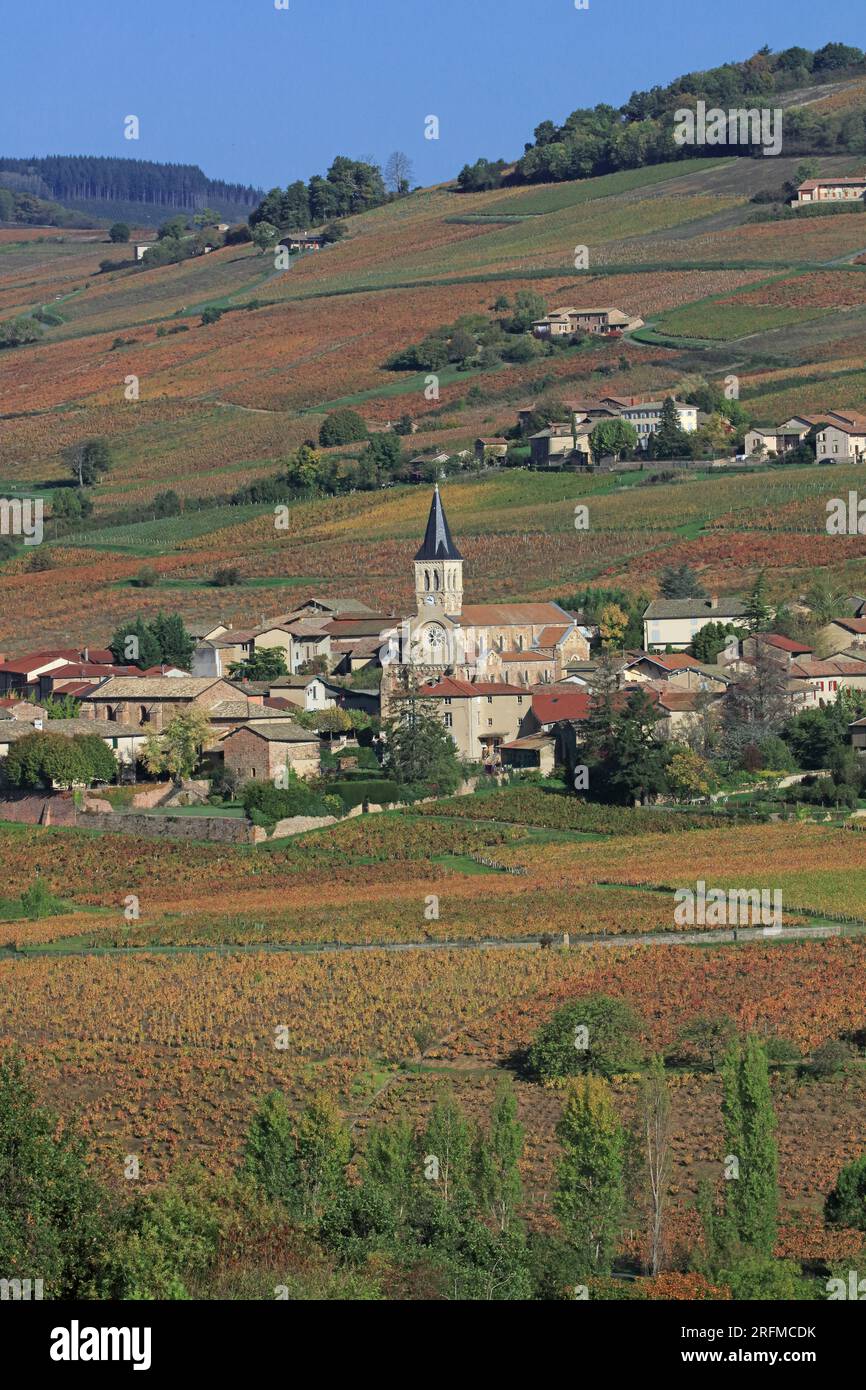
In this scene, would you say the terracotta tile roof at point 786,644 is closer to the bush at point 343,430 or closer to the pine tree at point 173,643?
the pine tree at point 173,643

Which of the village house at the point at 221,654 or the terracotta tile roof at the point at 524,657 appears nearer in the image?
the terracotta tile roof at the point at 524,657

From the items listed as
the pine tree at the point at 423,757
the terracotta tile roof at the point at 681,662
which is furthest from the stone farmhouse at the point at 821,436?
the pine tree at the point at 423,757

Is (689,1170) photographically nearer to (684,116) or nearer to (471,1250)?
(471,1250)

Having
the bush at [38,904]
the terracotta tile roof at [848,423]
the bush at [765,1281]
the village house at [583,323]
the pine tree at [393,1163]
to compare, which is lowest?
the bush at [38,904]

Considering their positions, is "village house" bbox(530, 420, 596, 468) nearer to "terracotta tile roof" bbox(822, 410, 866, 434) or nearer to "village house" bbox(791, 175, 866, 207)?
"terracotta tile roof" bbox(822, 410, 866, 434)

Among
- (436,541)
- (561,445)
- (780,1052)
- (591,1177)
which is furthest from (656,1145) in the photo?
(561,445)

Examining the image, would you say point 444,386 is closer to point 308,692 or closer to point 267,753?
point 308,692

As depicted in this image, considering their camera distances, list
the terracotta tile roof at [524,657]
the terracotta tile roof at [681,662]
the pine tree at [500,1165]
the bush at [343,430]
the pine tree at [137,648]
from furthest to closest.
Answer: the bush at [343,430] → the pine tree at [137,648] → the terracotta tile roof at [524,657] → the terracotta tile roof at [681,662] → the pine tree at [500,1165]
